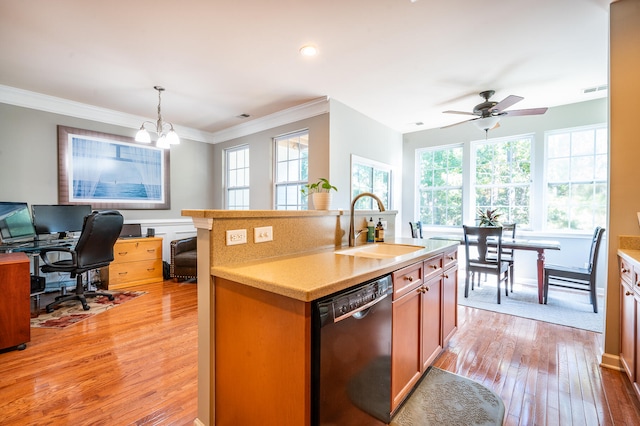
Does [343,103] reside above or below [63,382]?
above

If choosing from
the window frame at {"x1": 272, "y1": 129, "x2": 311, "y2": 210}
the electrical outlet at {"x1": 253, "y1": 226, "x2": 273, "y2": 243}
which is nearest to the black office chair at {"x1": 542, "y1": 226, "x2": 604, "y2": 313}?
the window frame at {"x1": 272, "y1": 129, "x2": 311, "y2": 210}

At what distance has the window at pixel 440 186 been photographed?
545 cm

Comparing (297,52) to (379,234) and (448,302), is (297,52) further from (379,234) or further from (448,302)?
(448,302)

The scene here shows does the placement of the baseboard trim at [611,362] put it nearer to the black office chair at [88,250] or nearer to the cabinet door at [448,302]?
the cabinet door at [448,302]

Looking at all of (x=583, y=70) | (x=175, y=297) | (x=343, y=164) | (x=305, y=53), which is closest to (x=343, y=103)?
(x=343, y=164)

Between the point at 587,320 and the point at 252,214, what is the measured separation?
3.78 m

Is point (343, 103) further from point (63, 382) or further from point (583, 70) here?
point (63, 382)

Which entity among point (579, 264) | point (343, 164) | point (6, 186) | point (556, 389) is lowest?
point (556, 389)

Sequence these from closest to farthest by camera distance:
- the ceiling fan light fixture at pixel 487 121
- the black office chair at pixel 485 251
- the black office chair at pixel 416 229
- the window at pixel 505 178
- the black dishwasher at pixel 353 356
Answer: the black dishwasher at pixel 353 356 < the black office chair at pixel 485 251 < the ceiling fan light fixture at pixel 487 121 < the window at pixel 505 178 < the black office chair at pixel 416 229

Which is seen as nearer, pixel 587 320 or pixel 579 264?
pixel 587 320

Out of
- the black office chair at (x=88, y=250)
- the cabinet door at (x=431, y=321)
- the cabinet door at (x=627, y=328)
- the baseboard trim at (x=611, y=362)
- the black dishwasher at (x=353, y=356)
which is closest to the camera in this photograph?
the black dishwasher at (x=353, y=356)

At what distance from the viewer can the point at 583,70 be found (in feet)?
10.6

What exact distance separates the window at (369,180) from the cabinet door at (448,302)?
7.64 ft

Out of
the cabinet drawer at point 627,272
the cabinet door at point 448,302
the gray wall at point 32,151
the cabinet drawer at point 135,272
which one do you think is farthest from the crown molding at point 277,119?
the cabinet drawer at point 627,272
